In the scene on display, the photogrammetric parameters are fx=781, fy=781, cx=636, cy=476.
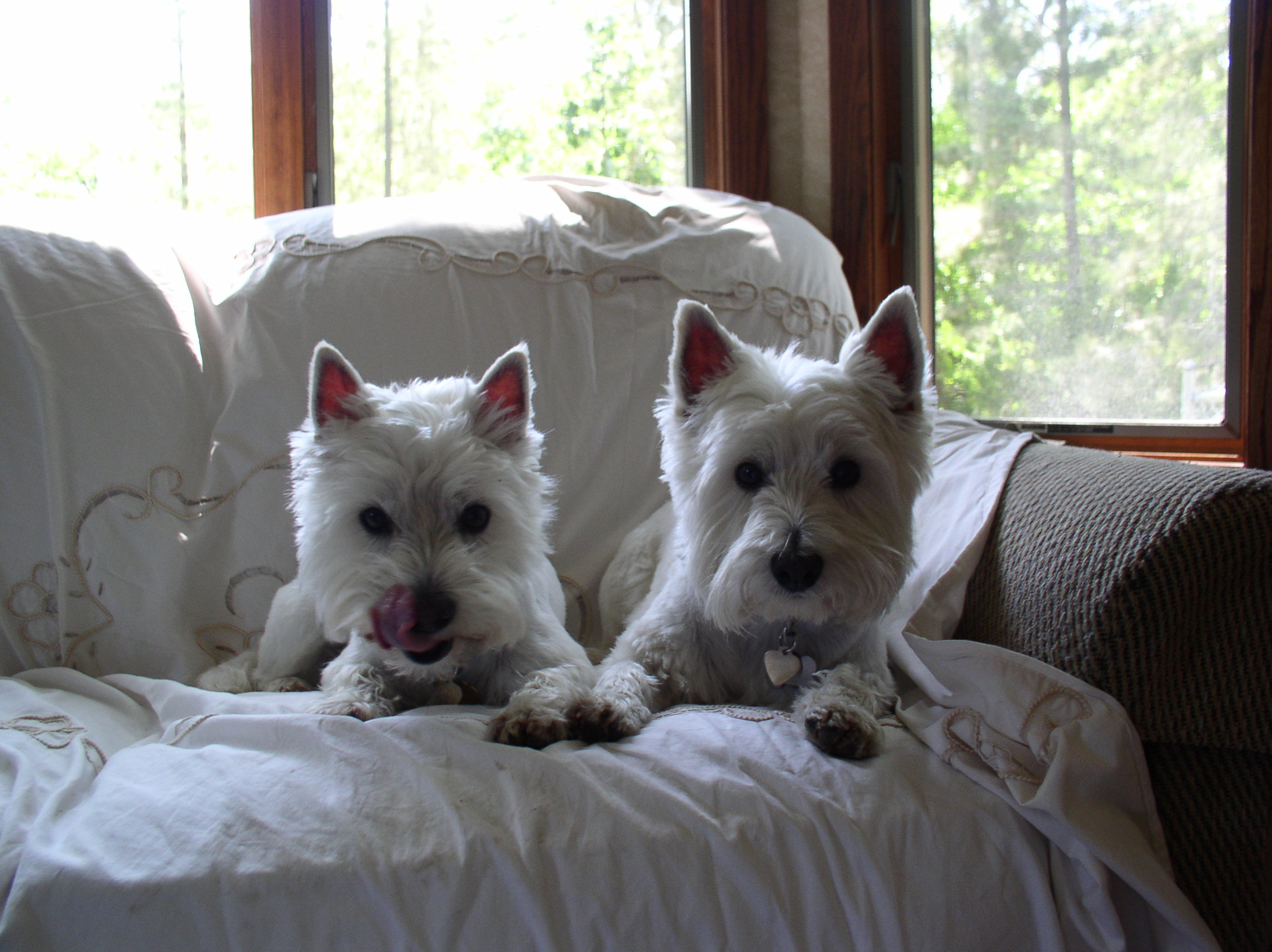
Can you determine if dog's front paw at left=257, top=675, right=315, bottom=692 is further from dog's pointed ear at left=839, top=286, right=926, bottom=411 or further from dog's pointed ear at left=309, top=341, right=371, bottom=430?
dog's pointed ear at left=839, top=286, right=926, bottom=411

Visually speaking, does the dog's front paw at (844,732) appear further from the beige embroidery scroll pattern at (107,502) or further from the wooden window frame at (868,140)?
the wooden window frame at (868,140)

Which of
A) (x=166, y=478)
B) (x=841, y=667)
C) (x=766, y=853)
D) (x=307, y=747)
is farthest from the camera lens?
(x=166, y=478)

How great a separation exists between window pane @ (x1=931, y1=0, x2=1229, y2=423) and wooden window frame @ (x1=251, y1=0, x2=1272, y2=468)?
172mm

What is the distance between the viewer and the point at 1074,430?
2654 mm

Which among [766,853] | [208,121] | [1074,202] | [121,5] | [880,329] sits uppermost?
[121,5]

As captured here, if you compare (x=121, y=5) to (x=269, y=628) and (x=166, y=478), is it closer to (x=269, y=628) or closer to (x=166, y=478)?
(x=166, y=478)

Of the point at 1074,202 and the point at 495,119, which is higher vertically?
the point at 495,119

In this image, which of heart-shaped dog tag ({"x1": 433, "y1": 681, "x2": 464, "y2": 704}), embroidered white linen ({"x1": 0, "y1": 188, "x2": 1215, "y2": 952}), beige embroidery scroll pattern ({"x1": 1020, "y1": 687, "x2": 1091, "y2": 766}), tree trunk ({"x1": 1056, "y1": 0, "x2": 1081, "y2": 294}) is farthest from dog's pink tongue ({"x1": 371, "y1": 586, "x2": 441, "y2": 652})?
tree trunk ({"x1": 1056, "y1": 0, "x2": 1081, "y2": 294})

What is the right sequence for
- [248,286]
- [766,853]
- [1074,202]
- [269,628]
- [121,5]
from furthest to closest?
[121,5], [1074,202], [248,286], [269,628], [766,853]

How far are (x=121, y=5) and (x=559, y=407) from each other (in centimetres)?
228

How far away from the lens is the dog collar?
5.04ft

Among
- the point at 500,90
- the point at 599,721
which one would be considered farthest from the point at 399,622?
the point at 500,90

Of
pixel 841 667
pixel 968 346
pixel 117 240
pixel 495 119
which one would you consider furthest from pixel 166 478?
pixel 968 346

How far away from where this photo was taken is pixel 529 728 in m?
1.32
